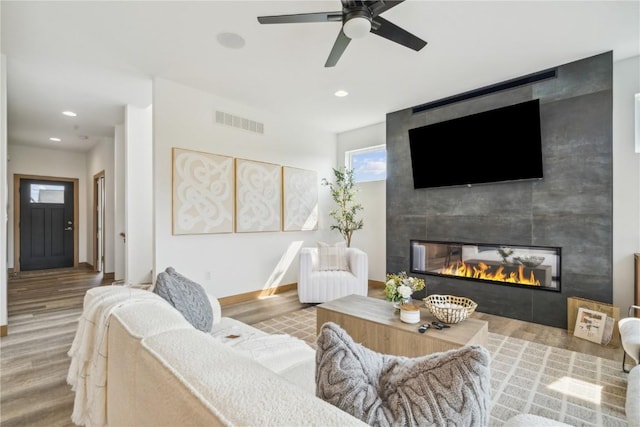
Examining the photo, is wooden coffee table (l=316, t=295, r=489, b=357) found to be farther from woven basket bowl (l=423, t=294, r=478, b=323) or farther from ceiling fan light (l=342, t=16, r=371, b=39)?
ceiling fan light (l=342, t=16, r=371, b=39)

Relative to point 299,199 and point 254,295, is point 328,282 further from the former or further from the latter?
point 299,199

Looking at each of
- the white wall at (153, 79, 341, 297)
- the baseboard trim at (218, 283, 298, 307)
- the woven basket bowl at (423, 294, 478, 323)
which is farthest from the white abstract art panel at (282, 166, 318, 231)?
the woven basket bowl at (423, 294, 478, 323)

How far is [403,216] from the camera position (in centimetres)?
463

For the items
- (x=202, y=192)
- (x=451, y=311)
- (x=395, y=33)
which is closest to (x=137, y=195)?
(x=202, y=192)

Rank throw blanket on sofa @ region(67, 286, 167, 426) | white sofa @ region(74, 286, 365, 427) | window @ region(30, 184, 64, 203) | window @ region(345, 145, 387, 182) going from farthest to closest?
window @ region(30, 184, 64, 203) < window @ region(345, 145, 387, 182) < throw blanket on sofa @ region(67, 286, 167, 426) < white sofa @ region(74, 286, 365, 427)

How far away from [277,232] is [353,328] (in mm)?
2597

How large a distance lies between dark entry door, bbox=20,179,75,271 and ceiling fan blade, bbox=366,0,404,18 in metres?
8.07

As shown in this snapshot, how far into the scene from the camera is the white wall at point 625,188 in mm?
3025

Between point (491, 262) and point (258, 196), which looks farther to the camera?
point (258, 196)

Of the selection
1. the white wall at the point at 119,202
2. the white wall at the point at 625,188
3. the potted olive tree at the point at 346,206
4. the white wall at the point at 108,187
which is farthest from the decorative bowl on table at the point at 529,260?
the white wall at the point at 108,187

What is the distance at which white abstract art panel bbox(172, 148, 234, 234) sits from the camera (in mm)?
3678

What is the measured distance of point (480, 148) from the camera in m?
3.79

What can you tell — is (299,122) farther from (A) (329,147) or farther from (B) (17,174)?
(B) (17,174)

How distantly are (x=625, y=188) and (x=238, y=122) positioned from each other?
4.58 m
